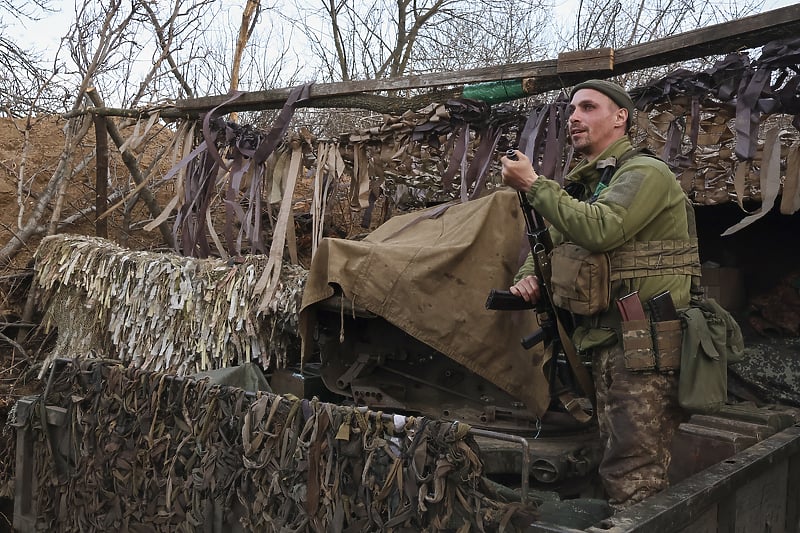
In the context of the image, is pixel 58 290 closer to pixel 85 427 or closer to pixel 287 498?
pixel 85 427

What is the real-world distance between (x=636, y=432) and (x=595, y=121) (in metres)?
1.27

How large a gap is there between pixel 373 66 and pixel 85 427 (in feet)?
42.0

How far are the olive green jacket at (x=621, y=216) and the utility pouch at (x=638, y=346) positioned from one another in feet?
0.41

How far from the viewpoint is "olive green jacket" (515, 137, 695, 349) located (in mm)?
2904

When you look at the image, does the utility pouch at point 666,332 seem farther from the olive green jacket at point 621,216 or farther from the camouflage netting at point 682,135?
the camouflage netting at point 682,135

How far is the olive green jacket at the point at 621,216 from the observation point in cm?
290

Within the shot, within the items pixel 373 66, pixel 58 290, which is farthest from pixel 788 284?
pixel 373 66

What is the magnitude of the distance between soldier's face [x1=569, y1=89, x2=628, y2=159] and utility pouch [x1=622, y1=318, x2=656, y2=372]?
0.77 m

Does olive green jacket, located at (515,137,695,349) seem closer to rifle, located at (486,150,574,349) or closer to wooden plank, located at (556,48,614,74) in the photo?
rifle, located at (486,150,574,349)

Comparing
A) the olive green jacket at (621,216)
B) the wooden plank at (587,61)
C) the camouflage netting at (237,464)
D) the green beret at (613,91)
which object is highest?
the wooden plank at (587,61)

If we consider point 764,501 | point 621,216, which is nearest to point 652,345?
point 621,216

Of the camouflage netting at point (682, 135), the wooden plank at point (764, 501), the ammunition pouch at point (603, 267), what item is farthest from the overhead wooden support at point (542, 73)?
the wooden plank at point (764, 501)

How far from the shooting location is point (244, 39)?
39.4ft

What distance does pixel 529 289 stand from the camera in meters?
3.39
